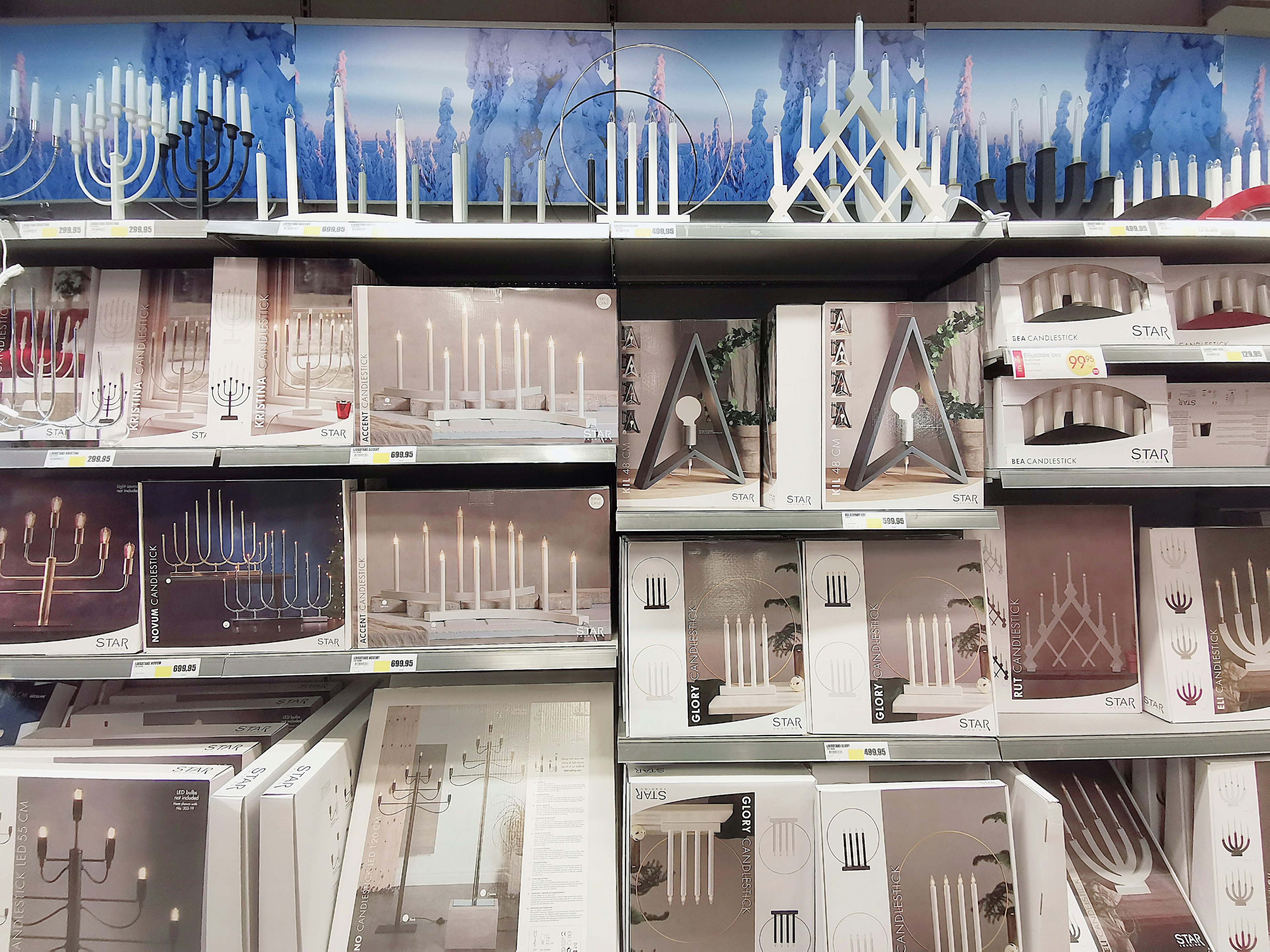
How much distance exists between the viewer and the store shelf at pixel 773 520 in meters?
1.52

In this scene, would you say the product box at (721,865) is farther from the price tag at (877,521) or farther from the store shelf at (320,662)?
the price tag at (877,521)

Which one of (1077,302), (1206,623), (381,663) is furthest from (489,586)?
(1206,623)

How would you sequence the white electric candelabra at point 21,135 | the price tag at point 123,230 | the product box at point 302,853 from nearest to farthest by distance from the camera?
the product box at point 302,853 → the price tag at point 123,230 → the white electric candelabra at point 21,135

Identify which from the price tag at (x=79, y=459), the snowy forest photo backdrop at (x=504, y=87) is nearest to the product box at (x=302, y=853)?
the price tag at (x=79, y=459)

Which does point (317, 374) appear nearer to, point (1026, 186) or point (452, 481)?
point (452, 481)

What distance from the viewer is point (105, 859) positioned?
1.41 metres

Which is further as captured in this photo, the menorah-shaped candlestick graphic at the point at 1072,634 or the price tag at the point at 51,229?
the menorah-shaped candlestick graphic at the point at 1072,634

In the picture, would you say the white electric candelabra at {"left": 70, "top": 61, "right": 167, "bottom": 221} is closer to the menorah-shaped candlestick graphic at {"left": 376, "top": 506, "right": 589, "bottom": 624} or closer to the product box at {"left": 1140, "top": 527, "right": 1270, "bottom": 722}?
the menorah-shaped candlestick graphic at {"left": 376, "top": 506, "right": 589, "bottom": 624}

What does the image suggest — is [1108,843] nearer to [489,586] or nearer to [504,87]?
[489,586]

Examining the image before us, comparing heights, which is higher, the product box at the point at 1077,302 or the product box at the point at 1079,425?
the product box at the point at 1077,302

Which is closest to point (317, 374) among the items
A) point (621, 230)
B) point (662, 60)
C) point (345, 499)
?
point (345, 499)

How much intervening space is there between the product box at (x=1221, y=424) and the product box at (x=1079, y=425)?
15cm

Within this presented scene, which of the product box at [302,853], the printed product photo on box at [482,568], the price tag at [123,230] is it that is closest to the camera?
the product box at [302,853]

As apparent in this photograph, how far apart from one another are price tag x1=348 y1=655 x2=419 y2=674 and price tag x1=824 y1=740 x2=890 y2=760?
0.96 meters
